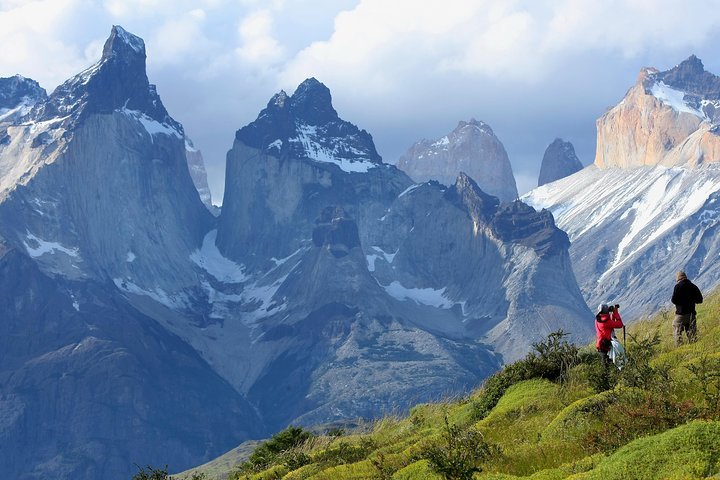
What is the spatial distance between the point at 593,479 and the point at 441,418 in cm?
1605

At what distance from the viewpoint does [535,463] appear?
25797 millimetres

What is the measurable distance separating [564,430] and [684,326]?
945cm

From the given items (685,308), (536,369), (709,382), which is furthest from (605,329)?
(709,382)

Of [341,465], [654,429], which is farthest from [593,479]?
[341,465]

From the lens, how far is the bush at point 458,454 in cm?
2412

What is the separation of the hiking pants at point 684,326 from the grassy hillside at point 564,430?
40cm

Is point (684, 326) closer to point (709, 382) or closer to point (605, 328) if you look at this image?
point (605, 328)

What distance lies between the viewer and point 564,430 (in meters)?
27.7

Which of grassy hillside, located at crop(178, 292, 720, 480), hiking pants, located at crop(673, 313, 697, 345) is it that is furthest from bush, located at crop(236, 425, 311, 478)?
hiking pants, located at crop(673, 313, 697, 345)

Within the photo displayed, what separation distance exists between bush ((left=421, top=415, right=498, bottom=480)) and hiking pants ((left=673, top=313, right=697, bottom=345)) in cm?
904

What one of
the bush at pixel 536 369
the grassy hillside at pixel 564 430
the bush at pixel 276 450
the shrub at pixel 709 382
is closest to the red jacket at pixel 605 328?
the grassy hillside at pixel 564 430

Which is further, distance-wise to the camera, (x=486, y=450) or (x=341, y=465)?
(x=341, y=465)

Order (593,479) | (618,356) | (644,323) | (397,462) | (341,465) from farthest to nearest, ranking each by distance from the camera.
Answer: (644,323) → (618,356) → (341,465) → (397,462) → (593,479)

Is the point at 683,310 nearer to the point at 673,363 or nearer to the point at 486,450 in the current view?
the point at 673,363
